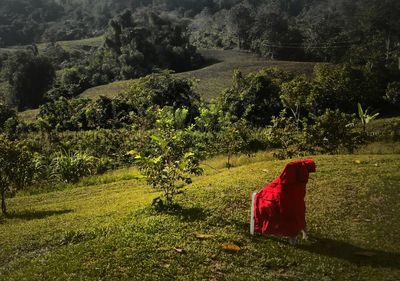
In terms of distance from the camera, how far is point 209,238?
285 inches

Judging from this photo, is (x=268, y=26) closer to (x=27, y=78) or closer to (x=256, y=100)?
(x=27, y=78)

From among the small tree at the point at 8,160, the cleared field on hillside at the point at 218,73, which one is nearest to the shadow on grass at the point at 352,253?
the small tree at the point at 8,160

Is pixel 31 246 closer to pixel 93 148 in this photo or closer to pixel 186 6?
pixel 93 148

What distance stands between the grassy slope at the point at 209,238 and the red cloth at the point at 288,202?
310 millimetres

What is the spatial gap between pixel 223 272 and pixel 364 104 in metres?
30.6

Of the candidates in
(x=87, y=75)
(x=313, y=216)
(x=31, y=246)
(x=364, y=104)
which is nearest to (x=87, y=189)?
(x=31, y=246)

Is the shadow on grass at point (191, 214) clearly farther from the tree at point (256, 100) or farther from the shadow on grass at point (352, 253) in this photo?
the tree at point (256, 100)

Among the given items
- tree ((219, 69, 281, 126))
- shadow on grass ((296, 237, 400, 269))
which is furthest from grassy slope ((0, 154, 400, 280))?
tree ((219, 69, 281, 126))

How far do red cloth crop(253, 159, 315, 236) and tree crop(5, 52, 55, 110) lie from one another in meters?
46.3

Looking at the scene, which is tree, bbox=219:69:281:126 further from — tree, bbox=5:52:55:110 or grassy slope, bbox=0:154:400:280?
tree, bbox=5:52:55:110

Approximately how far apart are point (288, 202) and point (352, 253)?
1.19m

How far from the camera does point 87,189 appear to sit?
12812 millimetres

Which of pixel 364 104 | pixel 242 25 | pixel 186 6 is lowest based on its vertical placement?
pixel 364 104

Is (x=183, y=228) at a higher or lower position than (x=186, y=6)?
lower
